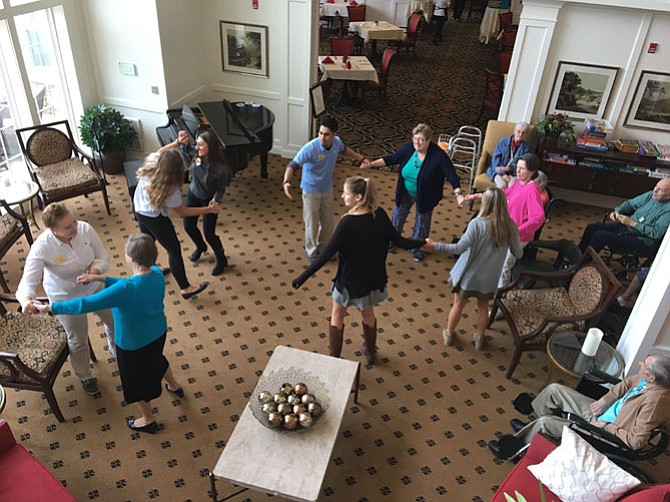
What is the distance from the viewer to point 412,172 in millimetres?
6027

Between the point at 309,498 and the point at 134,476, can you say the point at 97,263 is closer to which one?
the point at 134,476

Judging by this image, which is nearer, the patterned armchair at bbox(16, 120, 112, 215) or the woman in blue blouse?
the woman in blue blouse

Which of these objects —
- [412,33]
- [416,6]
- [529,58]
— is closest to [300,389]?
[529,58]

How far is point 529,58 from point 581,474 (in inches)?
223

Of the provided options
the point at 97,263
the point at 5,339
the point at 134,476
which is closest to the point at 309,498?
the point at 134,476

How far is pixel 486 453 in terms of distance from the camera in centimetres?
445

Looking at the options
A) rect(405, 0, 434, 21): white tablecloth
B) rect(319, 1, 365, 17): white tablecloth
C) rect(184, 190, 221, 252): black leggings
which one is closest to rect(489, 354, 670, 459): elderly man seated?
rect(184, 190, 221, 252): black leggings

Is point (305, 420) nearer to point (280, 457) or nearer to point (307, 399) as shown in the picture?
point (307, 399)

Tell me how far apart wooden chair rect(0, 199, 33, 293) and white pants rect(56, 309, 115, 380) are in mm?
1704

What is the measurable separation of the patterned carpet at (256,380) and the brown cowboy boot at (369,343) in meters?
0.09

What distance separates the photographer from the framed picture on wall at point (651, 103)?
721 cm

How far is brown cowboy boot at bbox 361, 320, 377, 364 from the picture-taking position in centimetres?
492

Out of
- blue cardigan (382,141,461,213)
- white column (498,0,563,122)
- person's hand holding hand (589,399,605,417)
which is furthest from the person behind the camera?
white column (498,0,563,122)

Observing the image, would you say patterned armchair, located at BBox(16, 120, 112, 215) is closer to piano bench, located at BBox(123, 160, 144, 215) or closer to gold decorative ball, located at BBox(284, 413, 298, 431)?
piano bench, located at BBox(123, 160, 144, 215)
